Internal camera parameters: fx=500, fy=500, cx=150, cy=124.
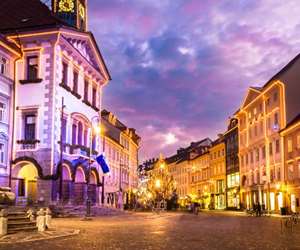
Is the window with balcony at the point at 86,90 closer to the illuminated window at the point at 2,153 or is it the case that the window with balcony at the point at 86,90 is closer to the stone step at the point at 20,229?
the illuminated window at the point at 2,153

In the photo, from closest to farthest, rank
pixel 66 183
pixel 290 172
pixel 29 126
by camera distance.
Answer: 1. pixel 29 126
2. pixel 66 183
3. pixel 290 172

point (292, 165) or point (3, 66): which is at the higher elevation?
point (3, 66)

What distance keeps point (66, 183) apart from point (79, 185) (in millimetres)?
4022

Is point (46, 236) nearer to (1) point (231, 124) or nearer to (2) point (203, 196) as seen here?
(1) point (231, 124)

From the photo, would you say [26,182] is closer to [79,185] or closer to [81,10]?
[79,185]

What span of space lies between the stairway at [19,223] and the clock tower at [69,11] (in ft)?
89.2

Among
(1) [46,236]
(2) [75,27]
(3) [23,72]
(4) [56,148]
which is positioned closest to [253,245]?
(1) [46,236]

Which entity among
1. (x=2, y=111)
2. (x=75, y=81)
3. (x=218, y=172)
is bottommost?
(x=218, y=172)

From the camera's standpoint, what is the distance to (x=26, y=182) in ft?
133

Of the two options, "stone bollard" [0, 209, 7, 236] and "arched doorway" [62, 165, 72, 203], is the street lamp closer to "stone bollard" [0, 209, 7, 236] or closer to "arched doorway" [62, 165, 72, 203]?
"arched doorway" [62, 165, 72, 203]

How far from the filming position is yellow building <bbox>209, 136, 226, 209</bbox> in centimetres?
9494

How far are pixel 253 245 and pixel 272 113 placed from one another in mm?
49819

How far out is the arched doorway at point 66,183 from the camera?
40875mm

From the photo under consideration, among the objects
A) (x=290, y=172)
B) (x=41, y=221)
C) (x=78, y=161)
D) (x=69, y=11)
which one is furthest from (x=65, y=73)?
(x=290, y=172)
